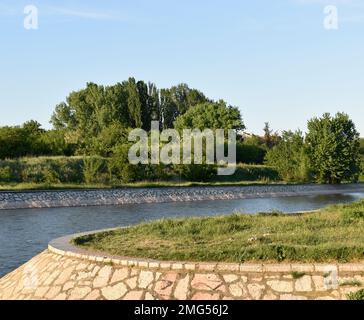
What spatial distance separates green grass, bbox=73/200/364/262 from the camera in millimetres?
9602

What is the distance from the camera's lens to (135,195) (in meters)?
37.7

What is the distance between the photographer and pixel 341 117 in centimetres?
5750

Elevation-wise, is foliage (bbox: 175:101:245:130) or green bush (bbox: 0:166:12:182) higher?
foliage (bbox: 175:101:245:130)

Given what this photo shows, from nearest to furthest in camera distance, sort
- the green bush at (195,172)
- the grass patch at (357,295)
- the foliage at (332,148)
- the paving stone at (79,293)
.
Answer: the grass patch at (357,295) → the paving stone at (79,293) → the green bush at (195,172) → the foliage at (332,148)

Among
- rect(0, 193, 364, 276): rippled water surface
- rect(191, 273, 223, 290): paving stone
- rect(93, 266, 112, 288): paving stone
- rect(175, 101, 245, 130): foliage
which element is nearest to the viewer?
rect(191, 273, 223, 290): paving stone

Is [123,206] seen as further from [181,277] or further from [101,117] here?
[101,117]

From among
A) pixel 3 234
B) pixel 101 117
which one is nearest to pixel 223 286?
pixel 3 234

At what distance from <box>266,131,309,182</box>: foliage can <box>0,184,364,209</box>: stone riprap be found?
18.0ft

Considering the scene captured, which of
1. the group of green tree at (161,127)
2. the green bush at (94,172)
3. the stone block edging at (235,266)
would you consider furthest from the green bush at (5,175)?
the stone block edging at (235,266)

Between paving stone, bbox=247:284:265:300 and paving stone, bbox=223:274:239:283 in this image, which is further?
paving stone, bbox=223:274:239:283

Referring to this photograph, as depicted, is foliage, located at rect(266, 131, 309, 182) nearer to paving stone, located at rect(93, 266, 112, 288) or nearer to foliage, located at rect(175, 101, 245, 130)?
foliage, located at rect(175, 101, 245, 130)

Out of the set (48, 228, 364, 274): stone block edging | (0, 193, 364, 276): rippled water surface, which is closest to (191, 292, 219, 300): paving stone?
(48, 228, 364, 274): stone block edging

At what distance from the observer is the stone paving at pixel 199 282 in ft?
28.7

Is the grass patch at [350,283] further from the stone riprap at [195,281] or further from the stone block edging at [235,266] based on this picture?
the stone block edging at [235,266]
